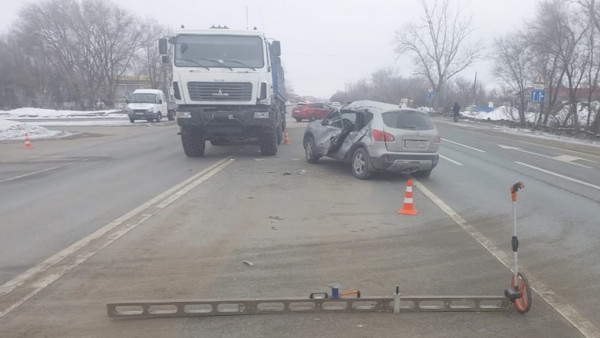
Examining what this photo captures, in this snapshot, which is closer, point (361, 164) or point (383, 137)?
point (383, 137)

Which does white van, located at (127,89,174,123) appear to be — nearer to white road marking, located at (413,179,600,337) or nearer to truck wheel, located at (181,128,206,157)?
truck wheel, located at (181,128,206,157)

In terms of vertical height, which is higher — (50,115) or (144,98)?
(144,98)

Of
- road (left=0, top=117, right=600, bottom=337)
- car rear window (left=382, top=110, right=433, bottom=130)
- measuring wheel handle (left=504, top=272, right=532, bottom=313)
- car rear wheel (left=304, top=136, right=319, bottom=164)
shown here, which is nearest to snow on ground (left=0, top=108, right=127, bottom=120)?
car rear wheel (left=304, top=136, right=319, bottom=164)

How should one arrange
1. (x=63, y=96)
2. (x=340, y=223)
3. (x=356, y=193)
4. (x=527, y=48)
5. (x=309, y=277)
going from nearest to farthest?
(x=309, y=277) → (x=340, y=223) → (x=356, y=193) → (x=527, y=48) → (x=63, y=96)

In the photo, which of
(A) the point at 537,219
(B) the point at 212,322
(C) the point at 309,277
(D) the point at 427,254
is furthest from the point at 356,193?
(B) the point at 212,322

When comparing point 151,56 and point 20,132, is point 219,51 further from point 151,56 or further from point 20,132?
point 151,56

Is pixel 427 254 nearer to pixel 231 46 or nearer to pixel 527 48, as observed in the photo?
pixel 231 46

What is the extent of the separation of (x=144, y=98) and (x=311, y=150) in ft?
88.3

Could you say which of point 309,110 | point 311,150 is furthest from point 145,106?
point 311,150

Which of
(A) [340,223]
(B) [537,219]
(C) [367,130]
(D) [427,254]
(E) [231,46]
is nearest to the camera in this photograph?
(D) [427,254]

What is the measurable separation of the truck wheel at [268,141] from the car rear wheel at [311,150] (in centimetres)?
Answer: 126

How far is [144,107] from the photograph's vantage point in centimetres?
3606

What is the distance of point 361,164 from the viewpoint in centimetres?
1090

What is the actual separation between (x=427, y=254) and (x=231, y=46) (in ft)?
30.7
